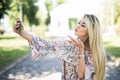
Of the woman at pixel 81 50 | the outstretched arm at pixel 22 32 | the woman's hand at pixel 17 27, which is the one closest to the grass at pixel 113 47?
the woman at pixel 81 50

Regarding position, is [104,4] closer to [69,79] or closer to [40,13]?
[40,13]

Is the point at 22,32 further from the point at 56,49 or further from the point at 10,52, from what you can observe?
the point at 10,52

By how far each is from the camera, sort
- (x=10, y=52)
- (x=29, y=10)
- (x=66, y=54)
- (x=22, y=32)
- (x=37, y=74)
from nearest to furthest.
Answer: (x=22, y=32), (x=66, y=54), (x=37, y=74), (x=10, y=52), (x=29, y=10)

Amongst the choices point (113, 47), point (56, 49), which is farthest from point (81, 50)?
point (113, 47)

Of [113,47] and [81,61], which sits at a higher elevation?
[81,61]

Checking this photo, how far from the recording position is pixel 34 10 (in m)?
80.8

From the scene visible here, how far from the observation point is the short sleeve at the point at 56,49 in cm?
375

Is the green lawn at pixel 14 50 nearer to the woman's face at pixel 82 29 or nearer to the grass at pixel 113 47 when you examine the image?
the grass at pixel 113 47

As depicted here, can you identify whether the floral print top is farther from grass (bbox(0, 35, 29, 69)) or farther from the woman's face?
grass (bbox(0, 35, 29, 69))

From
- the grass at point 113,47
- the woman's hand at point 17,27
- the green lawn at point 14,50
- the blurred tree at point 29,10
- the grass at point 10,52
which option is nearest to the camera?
the woman's hand at point 17,27

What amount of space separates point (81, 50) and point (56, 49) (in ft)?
1.10

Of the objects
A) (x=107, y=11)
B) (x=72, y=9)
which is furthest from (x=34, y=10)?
(x=107, y=11)

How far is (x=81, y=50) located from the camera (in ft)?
12.0

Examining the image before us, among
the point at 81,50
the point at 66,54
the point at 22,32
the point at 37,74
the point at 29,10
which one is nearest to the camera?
the point at 22,32
